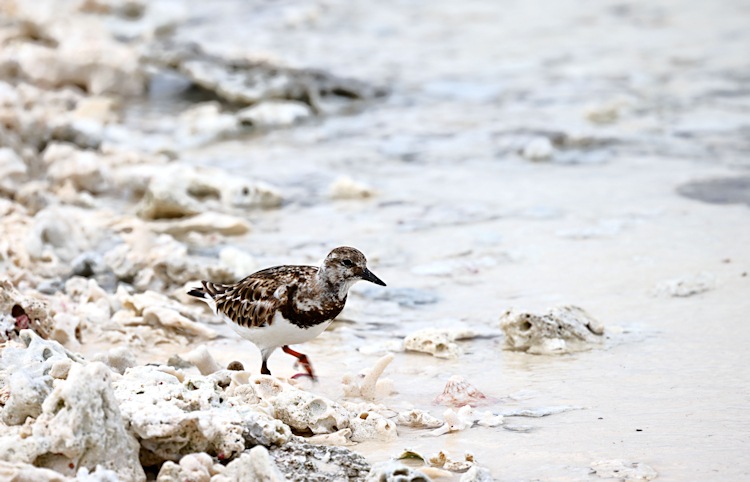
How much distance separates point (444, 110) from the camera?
10180 millimetres

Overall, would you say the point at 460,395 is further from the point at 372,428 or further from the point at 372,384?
the point at 372,428

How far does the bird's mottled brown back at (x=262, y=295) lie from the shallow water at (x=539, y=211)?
40cm

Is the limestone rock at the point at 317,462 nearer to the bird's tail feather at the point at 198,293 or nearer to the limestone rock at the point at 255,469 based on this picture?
the limestone rock at the point at 255,469

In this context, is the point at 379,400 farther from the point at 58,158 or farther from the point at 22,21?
the point at 22,21

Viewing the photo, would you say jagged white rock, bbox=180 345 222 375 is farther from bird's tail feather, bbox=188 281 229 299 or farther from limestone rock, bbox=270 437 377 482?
limestone rock, bbox=270 437 377 482

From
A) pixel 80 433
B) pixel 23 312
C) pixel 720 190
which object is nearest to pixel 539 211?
pixel 720 190

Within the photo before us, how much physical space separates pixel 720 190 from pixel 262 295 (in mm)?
4091

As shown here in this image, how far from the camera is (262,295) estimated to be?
14.6ft

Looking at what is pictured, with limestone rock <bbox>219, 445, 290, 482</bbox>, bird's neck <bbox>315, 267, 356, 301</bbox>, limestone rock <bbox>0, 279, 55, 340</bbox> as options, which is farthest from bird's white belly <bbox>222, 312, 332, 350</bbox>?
limestone rock <bbox>219, 445, 290, 482</bbox>

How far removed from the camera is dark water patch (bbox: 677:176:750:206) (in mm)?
7215

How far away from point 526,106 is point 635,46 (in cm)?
269

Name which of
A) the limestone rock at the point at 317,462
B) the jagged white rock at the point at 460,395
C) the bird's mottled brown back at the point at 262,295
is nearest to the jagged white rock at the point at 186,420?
the limestone rock at the point at 317,462

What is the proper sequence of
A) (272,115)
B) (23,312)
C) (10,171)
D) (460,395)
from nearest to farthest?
1. (460,395)
2. (23,312)
3. (10,171)
4. (272,115)

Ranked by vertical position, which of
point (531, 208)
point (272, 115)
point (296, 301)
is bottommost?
point (272, 115)
